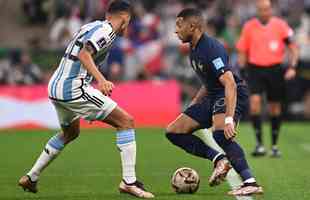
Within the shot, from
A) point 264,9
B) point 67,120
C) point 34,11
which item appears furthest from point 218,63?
point 34,11

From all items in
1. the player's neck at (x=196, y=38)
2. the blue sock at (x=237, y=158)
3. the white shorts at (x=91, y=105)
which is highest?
the player's neck at (x=196, y=38)

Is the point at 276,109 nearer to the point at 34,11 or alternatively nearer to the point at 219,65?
the point at 219,65

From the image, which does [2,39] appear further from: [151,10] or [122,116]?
[122,116]

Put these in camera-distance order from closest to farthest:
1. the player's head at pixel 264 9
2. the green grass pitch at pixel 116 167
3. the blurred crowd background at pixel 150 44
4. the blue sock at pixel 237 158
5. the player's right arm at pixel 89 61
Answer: the player's right arm at pixel 89 61 → the blue sock at pixel 237 158 → the green grass pitch at pixel 116 167 → the player's head at pixel 264 9 → the blurred crowd background at pixel 150 44

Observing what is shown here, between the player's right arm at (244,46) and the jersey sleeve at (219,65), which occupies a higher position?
the player's right arm at (244,46)

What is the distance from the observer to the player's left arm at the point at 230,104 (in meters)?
9.61

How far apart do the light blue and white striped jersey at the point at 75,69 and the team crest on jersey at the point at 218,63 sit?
112 centimetres

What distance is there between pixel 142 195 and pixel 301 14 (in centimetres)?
1703

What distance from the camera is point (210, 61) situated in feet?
32.4

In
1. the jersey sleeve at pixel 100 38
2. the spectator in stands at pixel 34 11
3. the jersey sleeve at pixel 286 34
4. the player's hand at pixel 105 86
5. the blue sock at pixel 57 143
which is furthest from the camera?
the spectator in stands at pixel 34 11

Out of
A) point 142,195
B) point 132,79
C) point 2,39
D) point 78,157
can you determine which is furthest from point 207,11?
point 142,195

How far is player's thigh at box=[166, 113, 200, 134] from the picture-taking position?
10594 millimetres

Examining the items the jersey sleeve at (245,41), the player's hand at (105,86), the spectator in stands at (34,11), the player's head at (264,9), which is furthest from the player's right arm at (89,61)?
the spectator in stands at (34,11)

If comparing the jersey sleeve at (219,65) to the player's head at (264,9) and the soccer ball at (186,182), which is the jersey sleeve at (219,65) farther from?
the player's head at (264,9)
